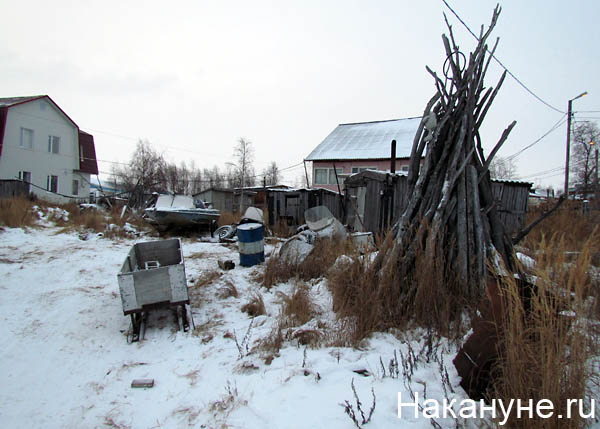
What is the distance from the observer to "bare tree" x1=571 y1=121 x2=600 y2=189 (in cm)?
3125

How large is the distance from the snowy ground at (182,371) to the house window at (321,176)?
62.0 ft

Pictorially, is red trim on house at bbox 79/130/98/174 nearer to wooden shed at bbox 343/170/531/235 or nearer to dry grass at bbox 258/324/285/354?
wooden shed at bbox 343/170/531/235

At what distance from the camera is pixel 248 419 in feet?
7.68

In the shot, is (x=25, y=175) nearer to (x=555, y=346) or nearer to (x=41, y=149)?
(x=41, y=149)

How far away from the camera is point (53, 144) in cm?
2231

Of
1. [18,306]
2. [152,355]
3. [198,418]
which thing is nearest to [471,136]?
[198,418]

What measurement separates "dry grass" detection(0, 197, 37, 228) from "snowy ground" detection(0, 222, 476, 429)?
22.3ft

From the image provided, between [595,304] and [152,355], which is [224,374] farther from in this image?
[595,304]

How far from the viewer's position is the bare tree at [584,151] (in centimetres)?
3125

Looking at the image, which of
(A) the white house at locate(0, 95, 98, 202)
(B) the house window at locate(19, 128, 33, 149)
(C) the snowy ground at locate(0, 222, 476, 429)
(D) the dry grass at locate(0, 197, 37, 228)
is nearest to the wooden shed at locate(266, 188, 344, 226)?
(C) the snowy ground at locate(0, 222, 476, 429)

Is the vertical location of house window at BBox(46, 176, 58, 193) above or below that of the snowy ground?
above

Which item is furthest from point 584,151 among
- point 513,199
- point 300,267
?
point 300,267

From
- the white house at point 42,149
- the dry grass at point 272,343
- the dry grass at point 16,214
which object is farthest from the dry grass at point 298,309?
the white house at point 42,149

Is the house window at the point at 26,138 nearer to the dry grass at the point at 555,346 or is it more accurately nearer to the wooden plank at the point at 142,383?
the wooden plank at the point at 142,383
